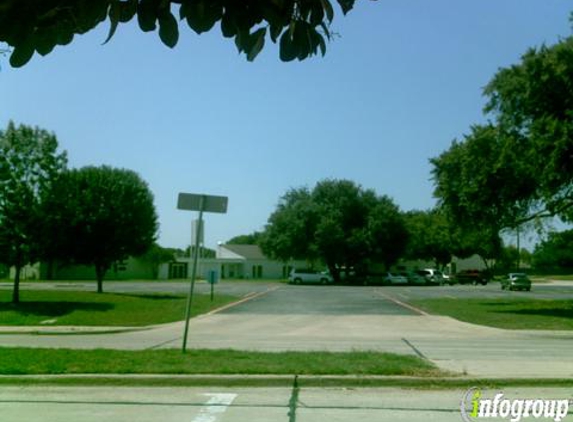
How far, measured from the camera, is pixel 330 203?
72.6 meters

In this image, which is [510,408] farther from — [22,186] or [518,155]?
[22,186]

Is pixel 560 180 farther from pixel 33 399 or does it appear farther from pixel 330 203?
pixel 330 203

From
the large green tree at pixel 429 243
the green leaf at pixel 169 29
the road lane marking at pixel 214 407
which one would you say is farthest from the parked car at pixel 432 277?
the green leaf at pixel 169 29

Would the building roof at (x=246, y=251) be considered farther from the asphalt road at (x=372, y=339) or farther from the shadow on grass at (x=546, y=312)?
the shadow on grass at (x=546, y=312)

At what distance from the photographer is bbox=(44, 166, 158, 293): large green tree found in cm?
3344

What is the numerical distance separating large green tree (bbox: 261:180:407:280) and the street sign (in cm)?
5545

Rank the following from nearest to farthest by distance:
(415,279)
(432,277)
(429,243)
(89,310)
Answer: (89,310)
(415,279)
(432,277)
(429,243)

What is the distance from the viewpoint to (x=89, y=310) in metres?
25.2

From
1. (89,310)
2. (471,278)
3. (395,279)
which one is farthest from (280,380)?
(471,278)

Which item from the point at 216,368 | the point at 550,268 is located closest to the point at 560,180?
the point at 216,368

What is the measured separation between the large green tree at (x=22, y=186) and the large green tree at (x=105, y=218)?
4.58 m

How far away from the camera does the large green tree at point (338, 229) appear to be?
68500 millimetres

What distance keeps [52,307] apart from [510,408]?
69.9 ft

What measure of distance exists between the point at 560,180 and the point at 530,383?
15.8m
